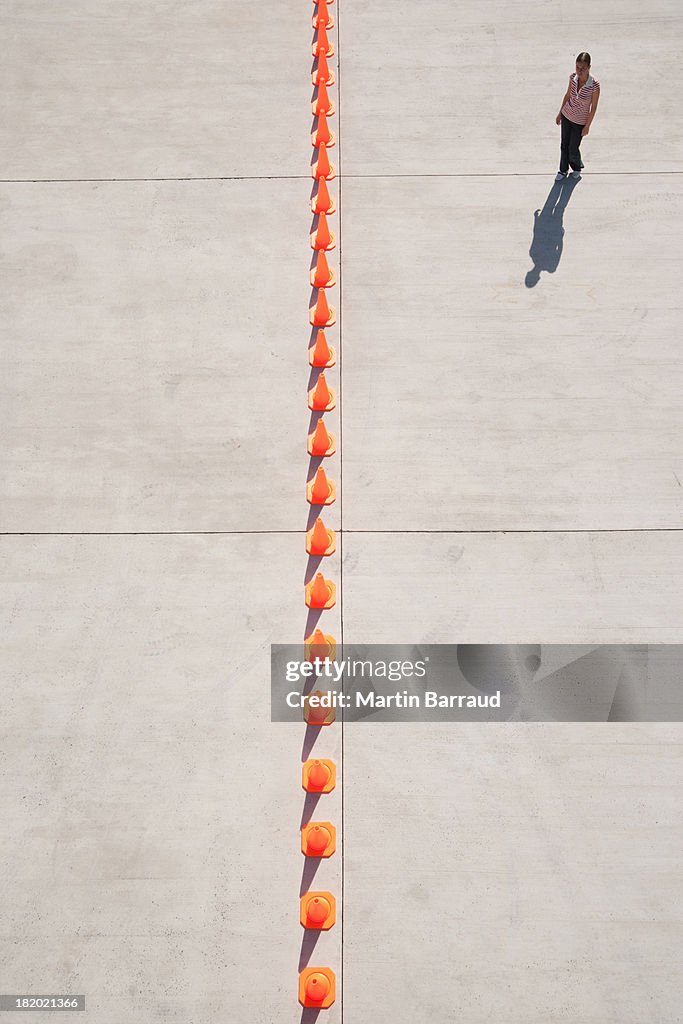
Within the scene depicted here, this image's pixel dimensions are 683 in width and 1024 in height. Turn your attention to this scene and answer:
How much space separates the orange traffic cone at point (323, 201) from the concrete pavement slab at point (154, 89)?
318 mm

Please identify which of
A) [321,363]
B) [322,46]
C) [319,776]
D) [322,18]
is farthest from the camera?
[322,18]

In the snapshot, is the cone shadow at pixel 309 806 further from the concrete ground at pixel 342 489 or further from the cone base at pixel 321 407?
the cone base at pixel 321 407

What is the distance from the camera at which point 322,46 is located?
7613 millimetres

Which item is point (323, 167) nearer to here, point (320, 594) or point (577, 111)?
point (577, 111)

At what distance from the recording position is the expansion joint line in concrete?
15.9ft

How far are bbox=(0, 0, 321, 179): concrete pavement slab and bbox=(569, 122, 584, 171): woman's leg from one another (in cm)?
216

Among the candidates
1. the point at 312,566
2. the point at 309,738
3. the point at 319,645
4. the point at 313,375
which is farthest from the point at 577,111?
the point at 309,738

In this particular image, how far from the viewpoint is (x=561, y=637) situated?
18.3ft

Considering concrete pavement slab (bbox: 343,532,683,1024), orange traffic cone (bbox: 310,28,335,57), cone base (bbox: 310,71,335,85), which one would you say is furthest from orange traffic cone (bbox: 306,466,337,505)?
orange traffic cone (bbox: 310,28,335,57)

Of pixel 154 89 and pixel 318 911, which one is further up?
pixel 154 89

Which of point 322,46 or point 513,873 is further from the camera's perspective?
point 322,46

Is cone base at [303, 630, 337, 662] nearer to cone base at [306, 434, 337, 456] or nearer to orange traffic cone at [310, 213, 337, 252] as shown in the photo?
cone base at [306, 434, 337, 456]

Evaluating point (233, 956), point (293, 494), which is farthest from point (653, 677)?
point (233, 956)

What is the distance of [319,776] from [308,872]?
0.54m
